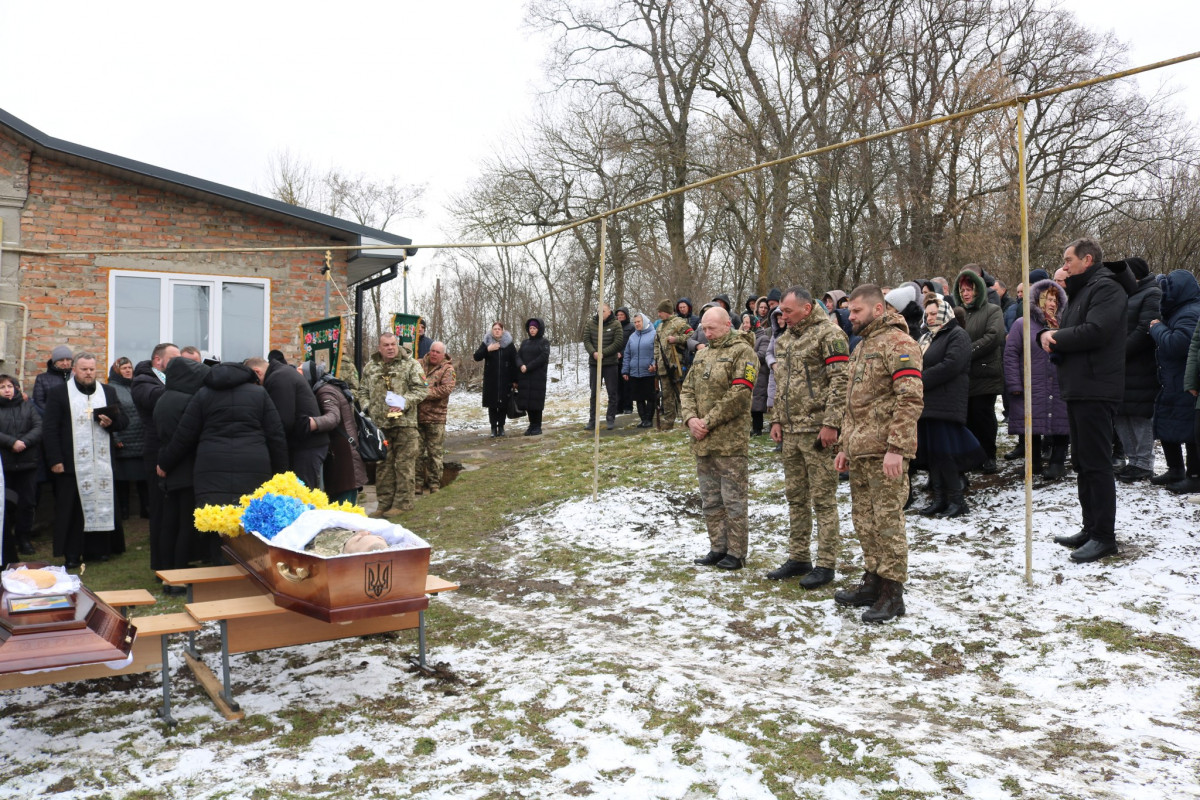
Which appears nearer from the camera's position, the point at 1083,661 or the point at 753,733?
the point at 753,733

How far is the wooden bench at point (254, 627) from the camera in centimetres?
448

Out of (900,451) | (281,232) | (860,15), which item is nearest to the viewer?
(900,451)

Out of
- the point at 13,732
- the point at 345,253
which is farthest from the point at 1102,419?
the point at 345,253

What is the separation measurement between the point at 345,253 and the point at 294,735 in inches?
381

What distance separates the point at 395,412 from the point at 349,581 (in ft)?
17.9

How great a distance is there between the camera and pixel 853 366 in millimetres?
5777

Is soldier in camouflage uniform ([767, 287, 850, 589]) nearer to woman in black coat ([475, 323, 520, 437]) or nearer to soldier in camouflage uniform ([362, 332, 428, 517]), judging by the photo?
soldier in camouflage uniform ([362, 332, 428, 517])

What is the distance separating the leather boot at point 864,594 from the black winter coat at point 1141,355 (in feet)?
10.2

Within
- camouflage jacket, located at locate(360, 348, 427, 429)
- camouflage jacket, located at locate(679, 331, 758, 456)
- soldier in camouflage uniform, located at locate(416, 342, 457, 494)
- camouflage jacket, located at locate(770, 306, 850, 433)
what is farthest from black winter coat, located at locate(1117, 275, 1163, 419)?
soldier in camouflage uniform, located at locate(416, 342, 457, 494)

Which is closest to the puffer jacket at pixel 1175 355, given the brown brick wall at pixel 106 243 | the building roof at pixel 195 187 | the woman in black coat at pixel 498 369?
the building roof at pixel 195 187

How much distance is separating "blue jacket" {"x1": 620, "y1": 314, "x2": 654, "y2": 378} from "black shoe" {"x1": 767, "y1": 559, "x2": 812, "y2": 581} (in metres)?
7.04

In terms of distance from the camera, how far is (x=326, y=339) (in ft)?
35.7

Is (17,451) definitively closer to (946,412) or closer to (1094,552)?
(946,412)

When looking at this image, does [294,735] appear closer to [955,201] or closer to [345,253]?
[345,253]
